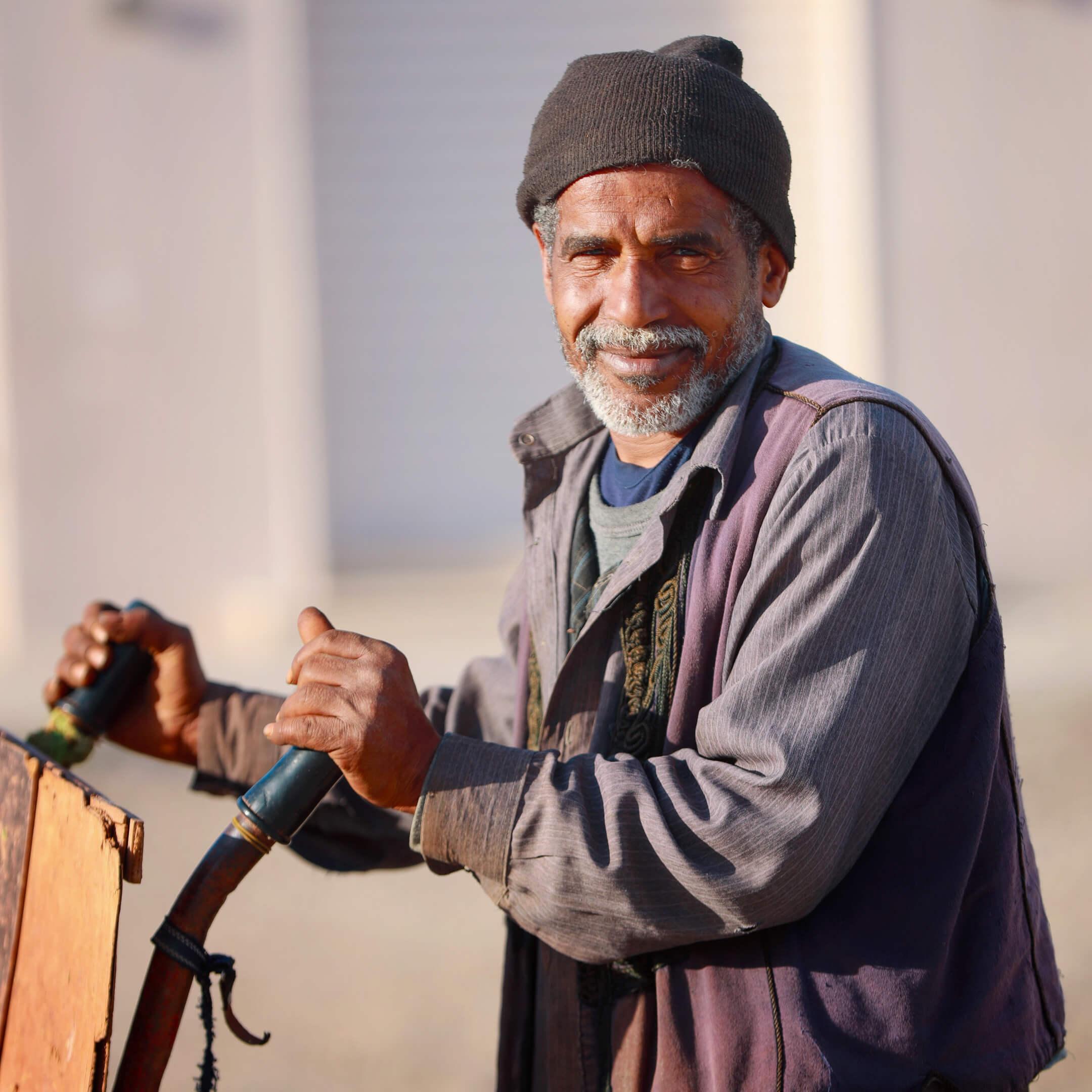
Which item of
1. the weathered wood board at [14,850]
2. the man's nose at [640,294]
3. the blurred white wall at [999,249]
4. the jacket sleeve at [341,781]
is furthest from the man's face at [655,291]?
the blurred white wall at [999,249]

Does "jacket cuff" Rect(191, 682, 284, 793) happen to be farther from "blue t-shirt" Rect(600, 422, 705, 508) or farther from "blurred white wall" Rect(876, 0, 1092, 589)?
"blurred white wall" Rect(876, 0, 1092, 589)

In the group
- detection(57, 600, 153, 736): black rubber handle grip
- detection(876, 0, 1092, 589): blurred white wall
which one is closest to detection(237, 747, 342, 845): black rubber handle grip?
detection(57, 600, 153, 736): black rubber handle grip

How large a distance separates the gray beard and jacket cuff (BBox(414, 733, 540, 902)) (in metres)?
0.64

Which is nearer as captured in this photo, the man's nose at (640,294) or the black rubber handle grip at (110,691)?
the man's nose at (640,294)

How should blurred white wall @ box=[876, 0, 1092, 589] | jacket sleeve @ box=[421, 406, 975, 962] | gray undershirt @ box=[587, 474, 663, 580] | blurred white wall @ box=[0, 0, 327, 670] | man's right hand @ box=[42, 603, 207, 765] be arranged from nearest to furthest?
jacket sleeve @ box=[421, 406, 975, 962] → gray undershirt @ box=[587, 474, 663, 580] → man's right hand @ box=[42, 603, 207, 765] → blurred white wall @ box=[0, 0, 327, 670] → blurred white wall @ box=[876, 0, 1092, 589]

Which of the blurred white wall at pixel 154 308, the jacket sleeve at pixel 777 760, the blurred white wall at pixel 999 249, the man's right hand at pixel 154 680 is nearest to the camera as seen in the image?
the jacket sleeve at pixel 777 760

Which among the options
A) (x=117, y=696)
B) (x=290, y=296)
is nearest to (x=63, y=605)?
(x=290, y=296)

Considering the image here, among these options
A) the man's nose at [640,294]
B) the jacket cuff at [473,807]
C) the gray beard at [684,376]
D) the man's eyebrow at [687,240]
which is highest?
the man's eyebrow at [687,240]

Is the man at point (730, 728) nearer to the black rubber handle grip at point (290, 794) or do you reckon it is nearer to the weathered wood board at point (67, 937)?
the black rubber handle grip at point (290, 794)

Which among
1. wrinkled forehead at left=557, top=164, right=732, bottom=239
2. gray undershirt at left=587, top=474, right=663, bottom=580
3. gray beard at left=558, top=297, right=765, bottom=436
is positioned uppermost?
wrinkled forehead at left=557, top=164, right=732, bottom=239

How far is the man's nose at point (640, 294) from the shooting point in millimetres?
1879

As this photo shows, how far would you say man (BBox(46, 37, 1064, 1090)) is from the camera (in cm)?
150

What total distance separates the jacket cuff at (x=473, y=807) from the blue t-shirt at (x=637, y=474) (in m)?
0.58

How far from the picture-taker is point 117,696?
2201 millimetres
